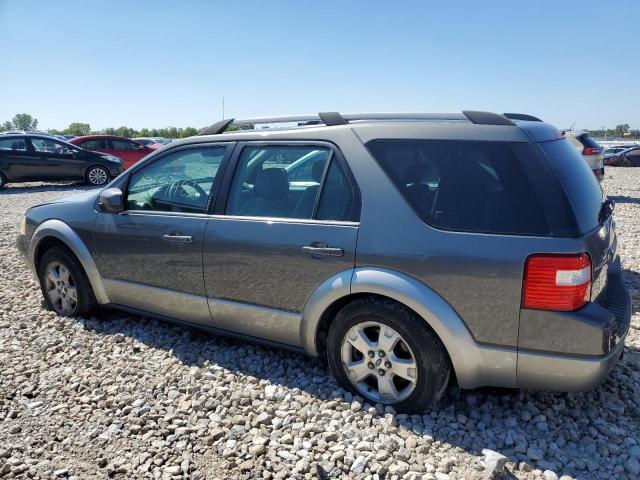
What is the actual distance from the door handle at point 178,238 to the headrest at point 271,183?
1.86 ft

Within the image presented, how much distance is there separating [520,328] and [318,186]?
1409 mm

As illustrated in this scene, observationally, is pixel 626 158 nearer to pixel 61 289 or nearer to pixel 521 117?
pixel 521 117

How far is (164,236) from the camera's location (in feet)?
12.3

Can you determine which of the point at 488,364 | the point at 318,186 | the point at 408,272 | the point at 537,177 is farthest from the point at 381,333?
the point at 537,177

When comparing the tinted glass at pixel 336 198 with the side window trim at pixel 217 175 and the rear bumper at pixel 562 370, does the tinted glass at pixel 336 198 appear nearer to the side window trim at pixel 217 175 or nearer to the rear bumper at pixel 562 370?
the side window trim at pixel 217 175

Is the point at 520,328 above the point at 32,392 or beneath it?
above

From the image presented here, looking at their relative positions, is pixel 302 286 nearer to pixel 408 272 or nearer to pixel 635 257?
pixel 408 272

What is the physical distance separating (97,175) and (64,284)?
501 inches

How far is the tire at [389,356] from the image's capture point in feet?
9.31

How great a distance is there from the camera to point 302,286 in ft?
10.4

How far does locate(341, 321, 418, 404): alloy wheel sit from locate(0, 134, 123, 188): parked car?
48.9ft

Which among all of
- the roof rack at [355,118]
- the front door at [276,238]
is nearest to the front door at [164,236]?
the front door at [276,238]

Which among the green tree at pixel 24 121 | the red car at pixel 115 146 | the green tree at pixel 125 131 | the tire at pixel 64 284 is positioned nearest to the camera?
the tire at pixel 64 284

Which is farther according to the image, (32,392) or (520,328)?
(32,392)
